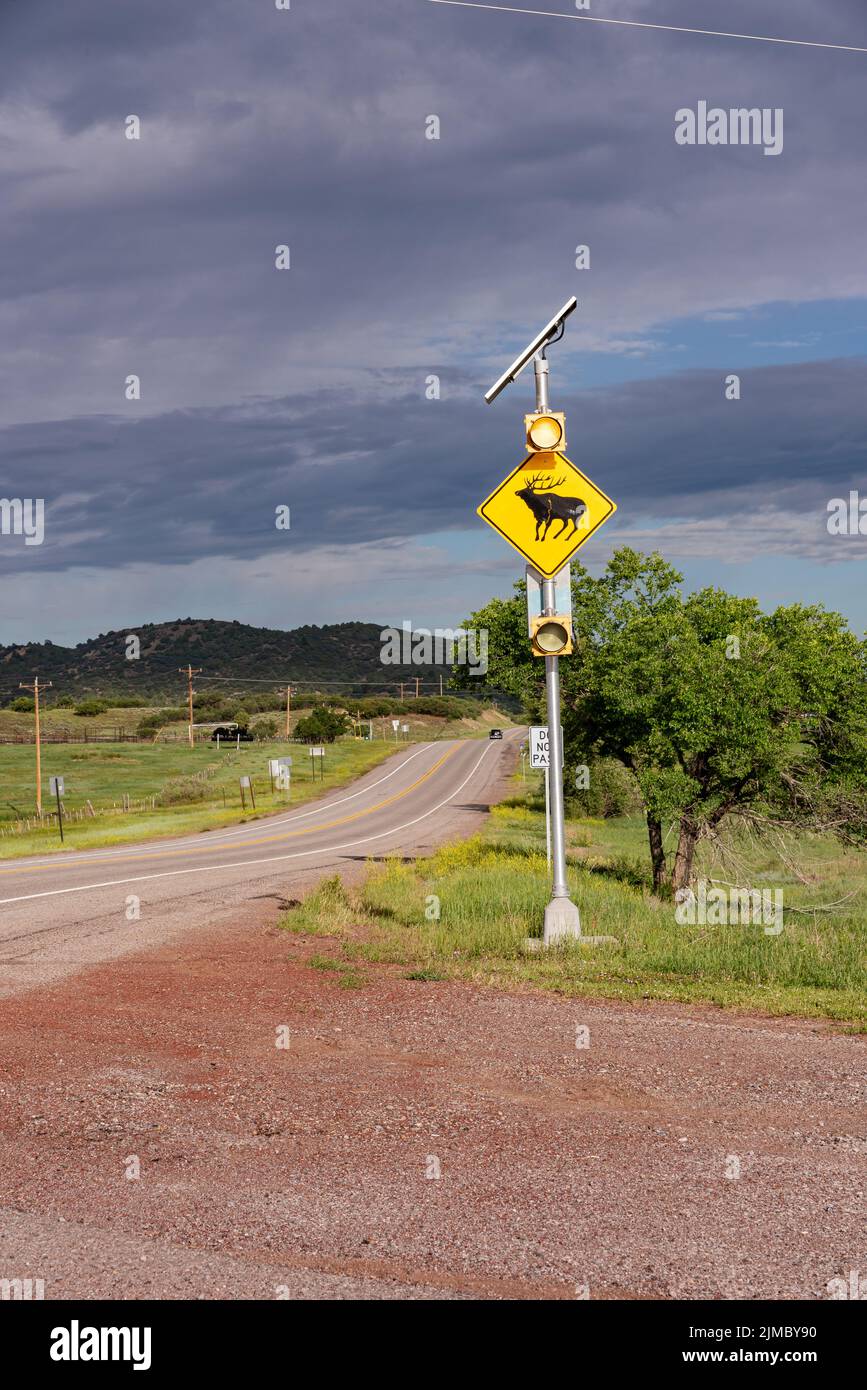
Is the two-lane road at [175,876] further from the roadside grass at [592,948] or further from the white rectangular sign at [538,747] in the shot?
the white rectangular sign at [538,747]

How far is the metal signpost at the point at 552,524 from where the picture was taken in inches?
447

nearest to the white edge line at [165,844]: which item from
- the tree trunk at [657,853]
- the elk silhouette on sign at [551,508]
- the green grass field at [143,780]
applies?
the green grass field at [143,780]

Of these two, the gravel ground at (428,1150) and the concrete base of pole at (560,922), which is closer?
the gravel ground at (428,1150)

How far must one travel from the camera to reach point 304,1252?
14.3 feet

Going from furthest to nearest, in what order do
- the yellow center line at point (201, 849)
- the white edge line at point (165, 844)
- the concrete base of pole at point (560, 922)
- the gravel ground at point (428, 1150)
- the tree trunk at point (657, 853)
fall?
the white edge line at point (165, 844) → the yellow center line at point (201, 849) → the tree trunk at point (657, 853) → the concrete base of pole at point (560, 922) → the gravel ground at point (428, 1150)

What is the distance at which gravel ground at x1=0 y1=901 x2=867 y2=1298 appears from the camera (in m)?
4.23

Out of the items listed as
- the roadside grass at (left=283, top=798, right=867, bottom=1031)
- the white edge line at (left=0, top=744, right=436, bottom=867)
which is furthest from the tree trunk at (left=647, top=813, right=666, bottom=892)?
the white edge line at (left=0, top=744, right=436, bottom=867)

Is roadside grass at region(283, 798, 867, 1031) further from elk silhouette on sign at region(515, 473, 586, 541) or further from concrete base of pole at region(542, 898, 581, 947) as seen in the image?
elk silhouette on sign at region(515, 473, 586, 541)

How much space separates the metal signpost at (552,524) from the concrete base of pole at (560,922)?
0.01m

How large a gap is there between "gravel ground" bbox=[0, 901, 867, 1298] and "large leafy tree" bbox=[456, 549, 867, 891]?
13.4m

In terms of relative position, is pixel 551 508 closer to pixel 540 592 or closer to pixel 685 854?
pixel 540 592

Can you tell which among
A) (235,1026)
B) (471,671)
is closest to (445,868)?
(471,671)
